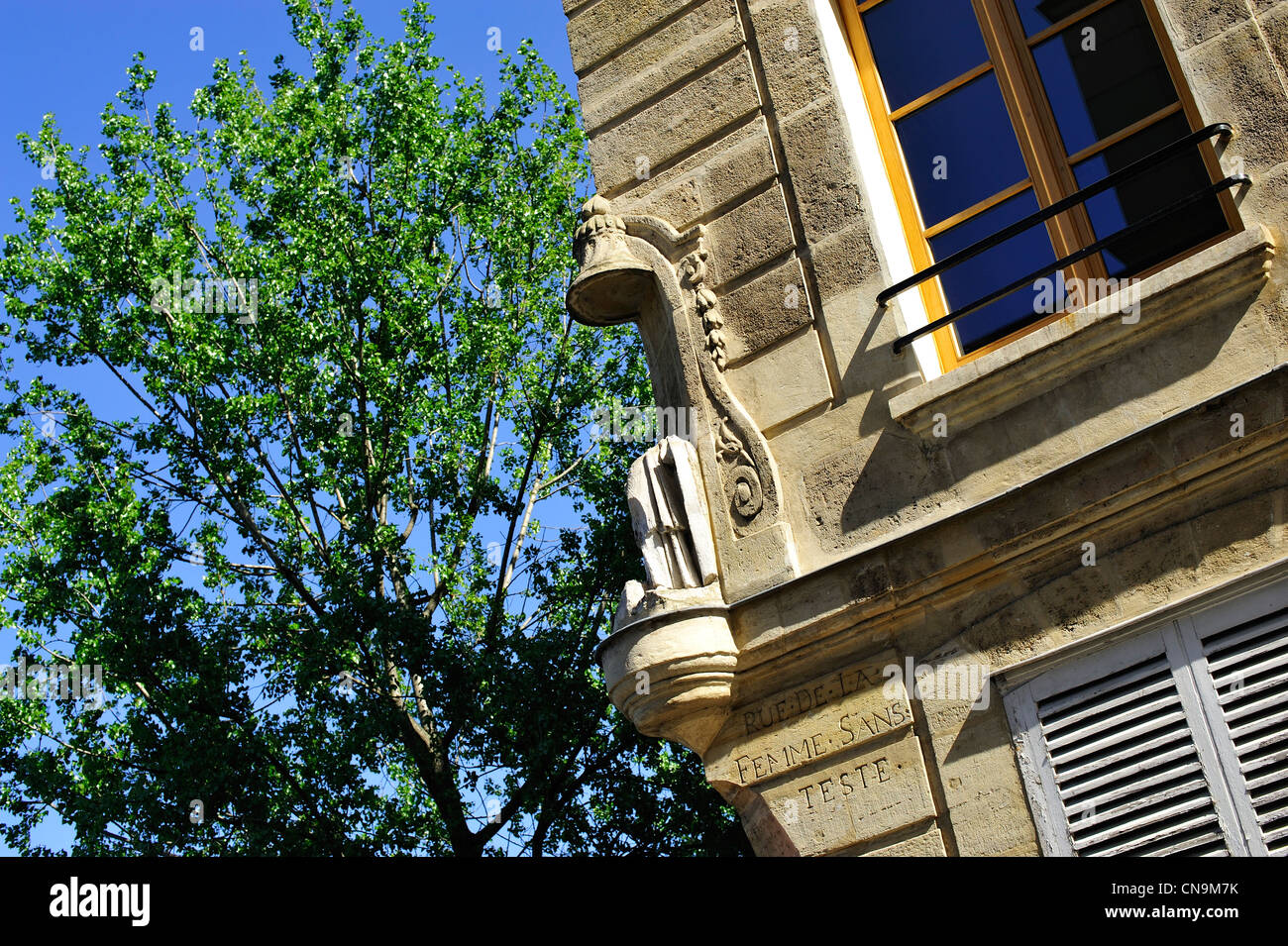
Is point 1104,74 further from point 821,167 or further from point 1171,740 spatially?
point 1171,740

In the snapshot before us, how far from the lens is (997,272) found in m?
6.43

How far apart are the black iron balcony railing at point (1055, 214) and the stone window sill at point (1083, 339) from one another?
0.27m

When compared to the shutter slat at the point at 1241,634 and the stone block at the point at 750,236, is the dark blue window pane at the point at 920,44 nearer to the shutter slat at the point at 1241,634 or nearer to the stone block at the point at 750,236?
the stone block at the point at 750,236

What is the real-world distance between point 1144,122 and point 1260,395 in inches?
64.4

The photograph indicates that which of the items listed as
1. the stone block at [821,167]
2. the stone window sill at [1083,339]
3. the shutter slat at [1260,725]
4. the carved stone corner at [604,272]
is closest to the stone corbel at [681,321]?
the carved stone corner at [604,272]

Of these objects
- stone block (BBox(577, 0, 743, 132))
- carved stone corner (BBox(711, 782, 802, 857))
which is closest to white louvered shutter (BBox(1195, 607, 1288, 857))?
carved stone corner (BBox(711, 782, 802, 857))

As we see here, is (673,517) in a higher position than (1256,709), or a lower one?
higher

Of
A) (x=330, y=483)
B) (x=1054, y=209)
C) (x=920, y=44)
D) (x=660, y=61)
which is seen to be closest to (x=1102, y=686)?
(x=1054, y=209)

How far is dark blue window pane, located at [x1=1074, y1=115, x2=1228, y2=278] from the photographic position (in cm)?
586

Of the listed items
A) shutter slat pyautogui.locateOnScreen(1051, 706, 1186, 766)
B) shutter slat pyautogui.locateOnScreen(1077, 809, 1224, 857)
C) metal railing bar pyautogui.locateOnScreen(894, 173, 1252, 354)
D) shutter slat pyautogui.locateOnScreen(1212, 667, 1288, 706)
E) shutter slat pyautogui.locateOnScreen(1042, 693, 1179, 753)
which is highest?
metal railing bar pyautogui.locateOnScreen(894, 173, 1252, 354)

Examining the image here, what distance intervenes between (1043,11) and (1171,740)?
147 inches

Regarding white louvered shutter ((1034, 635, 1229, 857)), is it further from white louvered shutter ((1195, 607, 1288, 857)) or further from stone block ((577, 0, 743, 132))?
stone block ((577, 0, 743, 132))
